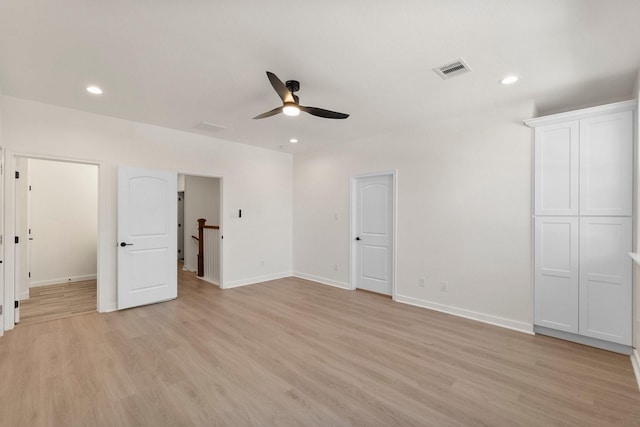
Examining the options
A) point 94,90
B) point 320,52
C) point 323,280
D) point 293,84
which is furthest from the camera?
point 323,280

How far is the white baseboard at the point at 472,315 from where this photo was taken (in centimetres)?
343

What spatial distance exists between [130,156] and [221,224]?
1.77 m

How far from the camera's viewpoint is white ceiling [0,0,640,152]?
6.36 ft

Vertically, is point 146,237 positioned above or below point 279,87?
below

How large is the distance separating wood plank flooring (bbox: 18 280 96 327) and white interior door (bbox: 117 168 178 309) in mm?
650

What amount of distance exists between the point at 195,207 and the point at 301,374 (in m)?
5.65

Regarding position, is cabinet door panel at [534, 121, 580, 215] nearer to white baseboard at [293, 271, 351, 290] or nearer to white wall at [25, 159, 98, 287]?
white baseboard at [293, 271, 351, 290]

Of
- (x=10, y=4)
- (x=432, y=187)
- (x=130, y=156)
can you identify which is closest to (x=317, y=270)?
(x=432, y=187)

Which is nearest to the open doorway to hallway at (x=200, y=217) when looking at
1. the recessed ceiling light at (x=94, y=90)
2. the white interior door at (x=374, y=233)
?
the white interior door at (x=374, y=233)

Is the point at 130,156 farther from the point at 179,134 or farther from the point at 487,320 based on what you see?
the point at 487,320

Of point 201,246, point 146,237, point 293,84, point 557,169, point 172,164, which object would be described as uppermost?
point 293,84

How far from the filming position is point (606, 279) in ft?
9.62

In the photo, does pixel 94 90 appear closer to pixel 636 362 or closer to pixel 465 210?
pixel 465 210

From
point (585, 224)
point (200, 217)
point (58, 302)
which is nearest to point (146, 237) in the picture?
point (58, 302)
